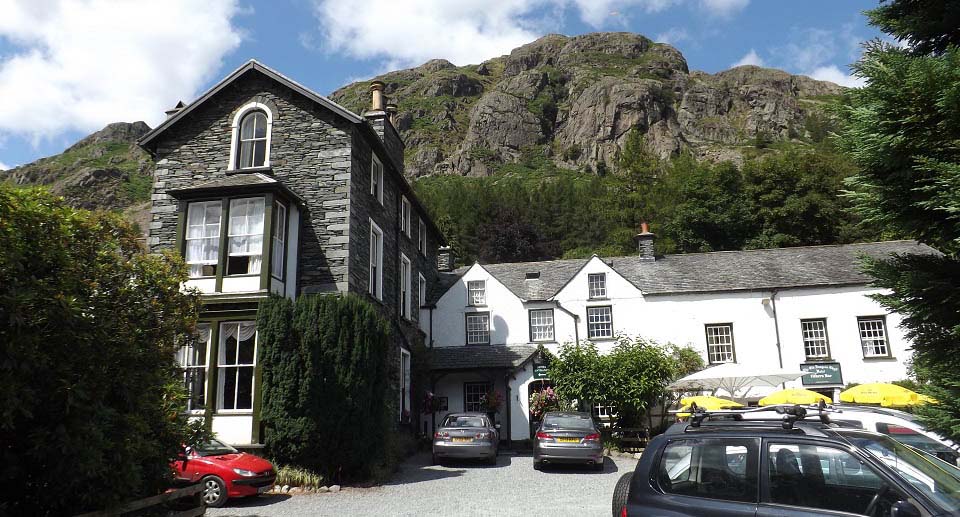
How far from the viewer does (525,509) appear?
439 inches

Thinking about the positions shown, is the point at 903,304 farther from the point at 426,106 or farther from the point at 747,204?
the point at 426,106

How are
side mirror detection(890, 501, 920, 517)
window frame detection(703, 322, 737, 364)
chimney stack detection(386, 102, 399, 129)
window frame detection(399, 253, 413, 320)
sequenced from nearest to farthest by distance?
side mirror detection(890, 501, 920, 517) → window frame detection(399, 253, 413, 320) → chimney stack detection(386, 102, 399, 129) → window frame detection(703, 322, 737, 364)

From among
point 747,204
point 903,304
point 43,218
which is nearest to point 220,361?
point 43,218

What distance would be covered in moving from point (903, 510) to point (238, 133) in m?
17.8

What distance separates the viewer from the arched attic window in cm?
1780

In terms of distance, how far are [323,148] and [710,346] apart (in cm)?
1684

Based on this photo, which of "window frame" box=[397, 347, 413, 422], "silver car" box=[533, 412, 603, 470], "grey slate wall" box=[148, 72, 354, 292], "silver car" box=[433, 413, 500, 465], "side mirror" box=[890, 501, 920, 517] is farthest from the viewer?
"window frame" box=[397, 347, 413, 422]

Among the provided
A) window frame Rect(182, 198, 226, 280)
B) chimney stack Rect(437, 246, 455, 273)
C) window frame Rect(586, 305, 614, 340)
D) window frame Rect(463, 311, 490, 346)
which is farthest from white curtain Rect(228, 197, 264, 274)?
chimney stack Rect(437, 246, 455, 273)

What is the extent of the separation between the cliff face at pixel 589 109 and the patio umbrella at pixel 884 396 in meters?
78.7

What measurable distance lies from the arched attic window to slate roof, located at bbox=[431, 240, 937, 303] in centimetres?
1109

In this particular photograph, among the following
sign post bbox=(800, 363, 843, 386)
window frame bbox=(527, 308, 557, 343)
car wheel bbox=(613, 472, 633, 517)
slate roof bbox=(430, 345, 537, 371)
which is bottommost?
car wheel bbox=(613, 472, 633, 517)

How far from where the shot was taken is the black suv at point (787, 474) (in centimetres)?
483

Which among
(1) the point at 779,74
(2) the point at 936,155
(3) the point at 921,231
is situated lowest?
(3) the point at 921,231

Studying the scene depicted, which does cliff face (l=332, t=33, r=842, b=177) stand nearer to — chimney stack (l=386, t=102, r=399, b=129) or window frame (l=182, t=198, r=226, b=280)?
chimney stack (l=386, t=102, r=399, b=129)
